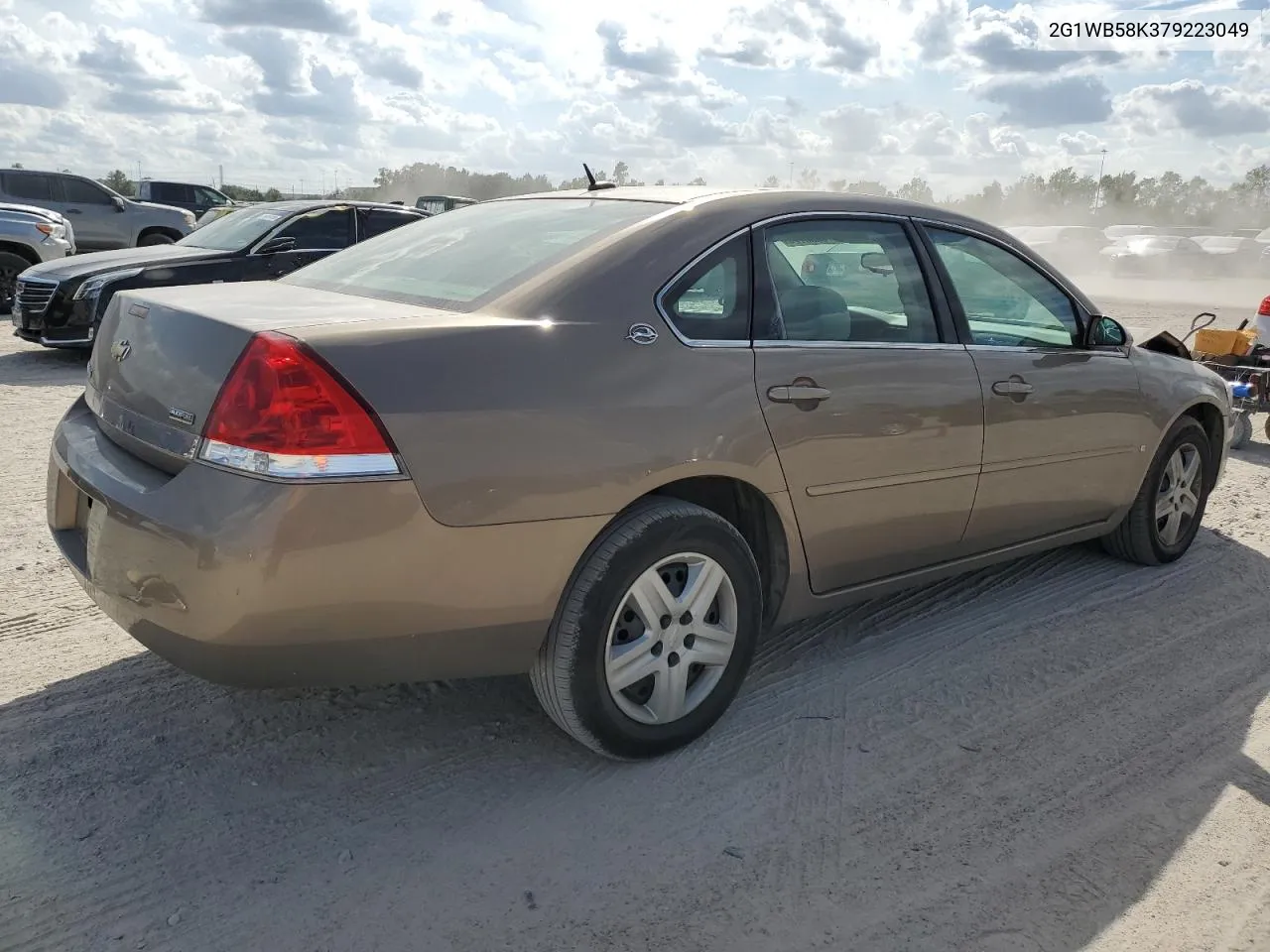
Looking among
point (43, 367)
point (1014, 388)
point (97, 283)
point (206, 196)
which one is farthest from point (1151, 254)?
point (1014, 388)

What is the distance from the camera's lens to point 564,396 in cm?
278

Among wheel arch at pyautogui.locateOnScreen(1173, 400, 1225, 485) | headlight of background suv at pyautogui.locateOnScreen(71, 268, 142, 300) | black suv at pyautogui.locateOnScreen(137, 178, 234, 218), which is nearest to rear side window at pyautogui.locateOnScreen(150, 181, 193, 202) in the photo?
black suv at pyautogui.locateOnScreen(137, 178, 234, 218)

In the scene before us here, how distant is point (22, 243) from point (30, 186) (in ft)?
23.1

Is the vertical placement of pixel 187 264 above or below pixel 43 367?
above

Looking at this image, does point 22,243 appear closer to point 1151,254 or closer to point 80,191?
point 80,191

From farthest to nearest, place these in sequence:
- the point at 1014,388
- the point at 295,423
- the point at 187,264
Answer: the point at 187,264 < the point at 1014,388 < the point at 295,423

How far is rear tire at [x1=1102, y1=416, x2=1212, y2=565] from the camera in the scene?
4879 mm

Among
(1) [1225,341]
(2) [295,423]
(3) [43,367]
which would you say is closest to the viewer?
(2) [295,423]

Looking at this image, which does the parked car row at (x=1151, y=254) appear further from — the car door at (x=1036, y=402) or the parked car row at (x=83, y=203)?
the car door at (x=1036, y=402)

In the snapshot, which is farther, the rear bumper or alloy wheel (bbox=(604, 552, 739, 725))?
alloy wheel (bbox=(604, 552, 739, 725))

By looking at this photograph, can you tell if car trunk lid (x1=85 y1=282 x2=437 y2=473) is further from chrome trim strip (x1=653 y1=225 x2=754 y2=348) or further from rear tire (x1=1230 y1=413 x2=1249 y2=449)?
rear tire (x1=1230 y1=413 x2=1249 y2=449)

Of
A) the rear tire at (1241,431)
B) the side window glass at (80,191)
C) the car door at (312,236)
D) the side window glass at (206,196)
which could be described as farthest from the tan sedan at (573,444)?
the side window glass at (206,196)

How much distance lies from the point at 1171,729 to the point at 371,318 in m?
2.84

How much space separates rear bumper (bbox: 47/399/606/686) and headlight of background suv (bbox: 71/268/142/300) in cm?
762
